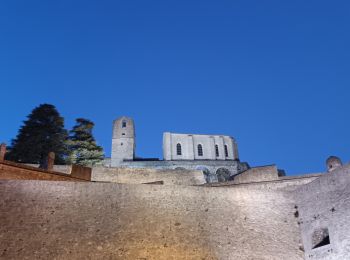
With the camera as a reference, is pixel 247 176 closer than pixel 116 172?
Yes

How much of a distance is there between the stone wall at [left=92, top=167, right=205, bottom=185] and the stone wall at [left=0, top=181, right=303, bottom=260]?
9.68 meters

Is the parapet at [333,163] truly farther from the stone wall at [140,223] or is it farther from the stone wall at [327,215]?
the stone wall at [140,223]

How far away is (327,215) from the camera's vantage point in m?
18.3

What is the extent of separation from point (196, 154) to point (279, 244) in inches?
1273

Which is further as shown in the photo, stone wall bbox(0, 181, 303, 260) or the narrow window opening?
the narrow window opening

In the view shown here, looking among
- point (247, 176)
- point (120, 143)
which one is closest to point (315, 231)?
point (247, 176)

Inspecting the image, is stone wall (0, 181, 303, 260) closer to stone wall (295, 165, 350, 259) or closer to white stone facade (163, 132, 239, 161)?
stone wall (295, 165, 350, 259)

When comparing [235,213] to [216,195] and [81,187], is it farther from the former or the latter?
[81,187]

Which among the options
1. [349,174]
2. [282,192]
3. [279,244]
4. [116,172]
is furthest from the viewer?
[116,172]

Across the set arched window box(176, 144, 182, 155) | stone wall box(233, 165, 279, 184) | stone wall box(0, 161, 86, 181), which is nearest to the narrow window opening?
stone wall box(233, 165, 279, 184)

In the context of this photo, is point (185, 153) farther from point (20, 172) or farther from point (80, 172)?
point (20, 172)

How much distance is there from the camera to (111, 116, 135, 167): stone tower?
4728 cm

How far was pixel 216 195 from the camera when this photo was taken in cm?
2011

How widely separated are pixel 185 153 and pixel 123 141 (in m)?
7.95
